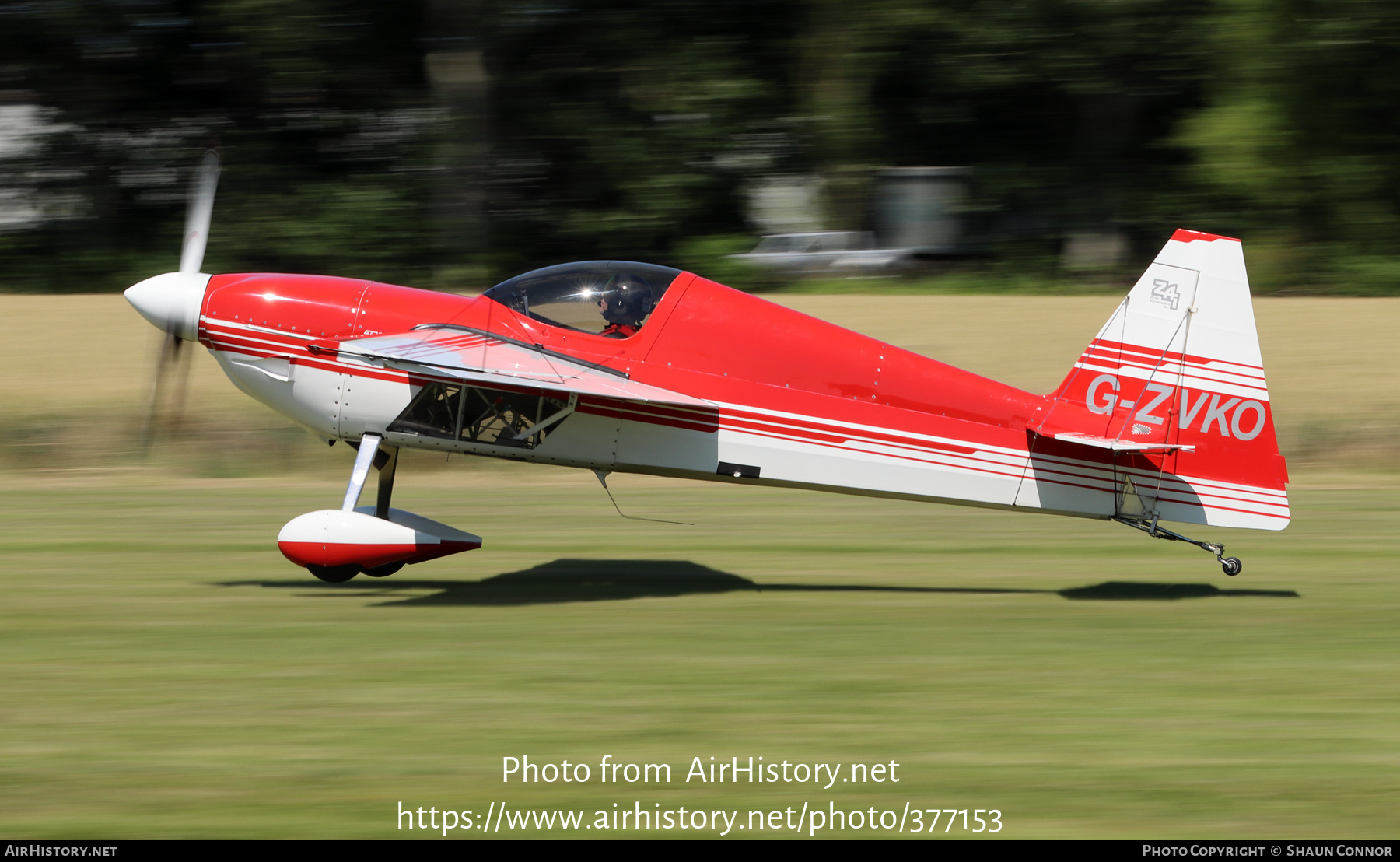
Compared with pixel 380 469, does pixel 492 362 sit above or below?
→ above

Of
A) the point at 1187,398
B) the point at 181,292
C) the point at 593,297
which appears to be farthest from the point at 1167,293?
the point at 181,292

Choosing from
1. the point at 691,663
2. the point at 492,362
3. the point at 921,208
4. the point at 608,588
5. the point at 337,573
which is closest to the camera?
the point at 691,663

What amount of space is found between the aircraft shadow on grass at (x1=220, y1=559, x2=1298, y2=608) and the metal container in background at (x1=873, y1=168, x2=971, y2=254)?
60.6 ft

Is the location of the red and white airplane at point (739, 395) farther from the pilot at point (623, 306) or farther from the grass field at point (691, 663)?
the grass field at point (691, 663)

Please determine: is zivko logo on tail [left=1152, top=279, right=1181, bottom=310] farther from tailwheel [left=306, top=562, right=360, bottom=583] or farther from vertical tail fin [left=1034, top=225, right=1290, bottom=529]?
tailwheel [left=306, top=562, right=360, bottom=583]

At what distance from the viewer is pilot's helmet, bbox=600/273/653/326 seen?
8.23 metres

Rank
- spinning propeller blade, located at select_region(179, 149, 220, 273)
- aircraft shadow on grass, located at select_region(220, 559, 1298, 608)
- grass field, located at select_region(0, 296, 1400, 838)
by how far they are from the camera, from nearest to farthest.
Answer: grass field, located at select_region(0, 296, 1400, 838) → aircraft shadow on grass, located at select_region(220, 559, 1298, 608) → spinning propeller blade, located at select_region(179, 149, 220, 273)

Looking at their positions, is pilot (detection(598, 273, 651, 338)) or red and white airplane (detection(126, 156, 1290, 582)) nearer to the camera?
red and white airplane (detection(126, 156, 1290, 582))

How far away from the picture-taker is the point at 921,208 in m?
26.9

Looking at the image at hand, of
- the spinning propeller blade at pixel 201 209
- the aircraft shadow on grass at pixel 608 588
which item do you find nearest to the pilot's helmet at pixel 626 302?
the aircraft shadow on grass at pixel 608 588

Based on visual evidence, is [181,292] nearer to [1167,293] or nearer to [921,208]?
[1167,293]

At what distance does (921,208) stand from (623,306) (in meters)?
19.8

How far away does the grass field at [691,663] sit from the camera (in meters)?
5.01

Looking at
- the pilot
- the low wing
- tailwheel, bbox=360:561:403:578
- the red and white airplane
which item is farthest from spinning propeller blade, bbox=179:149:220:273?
the pilot
